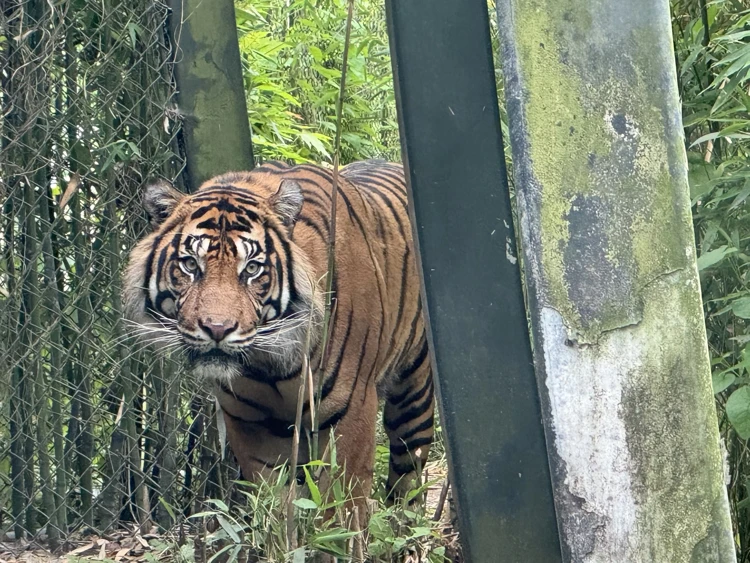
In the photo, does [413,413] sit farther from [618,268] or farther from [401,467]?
[618,268]

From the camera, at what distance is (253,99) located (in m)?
4.86

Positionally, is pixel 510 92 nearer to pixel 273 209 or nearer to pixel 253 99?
pixel 273 209

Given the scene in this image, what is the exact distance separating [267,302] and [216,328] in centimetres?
33

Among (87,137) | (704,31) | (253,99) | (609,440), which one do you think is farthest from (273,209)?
(609,440)

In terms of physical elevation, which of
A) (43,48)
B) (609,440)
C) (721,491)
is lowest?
(721,491)

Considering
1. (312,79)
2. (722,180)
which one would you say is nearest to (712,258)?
(722,180)

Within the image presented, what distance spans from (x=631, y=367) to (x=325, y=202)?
2080mm

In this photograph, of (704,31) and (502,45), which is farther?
(704,31)

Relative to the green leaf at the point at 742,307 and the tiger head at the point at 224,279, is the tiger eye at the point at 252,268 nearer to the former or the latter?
the tiger head at the point at 224,279

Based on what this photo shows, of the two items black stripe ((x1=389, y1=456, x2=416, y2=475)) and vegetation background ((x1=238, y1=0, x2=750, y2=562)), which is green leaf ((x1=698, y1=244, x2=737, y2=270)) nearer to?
vegetation background ((x1=238, y1=0, x2=750, y2=562))

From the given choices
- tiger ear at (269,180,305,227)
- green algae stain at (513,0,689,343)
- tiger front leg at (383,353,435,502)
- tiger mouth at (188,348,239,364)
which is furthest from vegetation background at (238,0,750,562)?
tiger mouth at (188,348,239,364)

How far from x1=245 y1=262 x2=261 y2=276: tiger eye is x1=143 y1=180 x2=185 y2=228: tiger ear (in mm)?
389

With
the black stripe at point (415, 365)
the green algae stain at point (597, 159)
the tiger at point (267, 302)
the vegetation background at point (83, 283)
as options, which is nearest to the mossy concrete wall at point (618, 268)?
the green algae stain at point (597, 159)

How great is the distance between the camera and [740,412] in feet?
8.18
